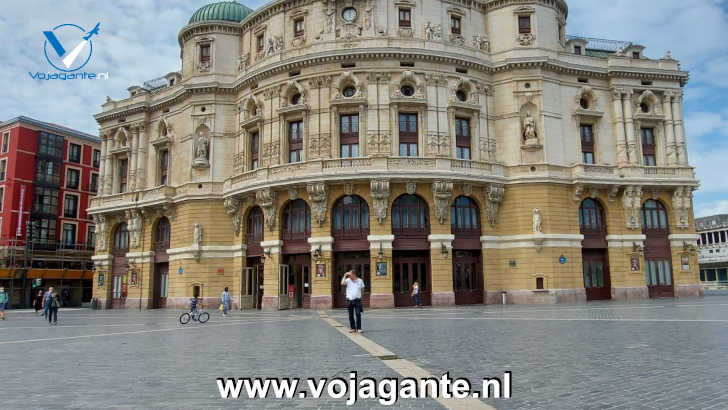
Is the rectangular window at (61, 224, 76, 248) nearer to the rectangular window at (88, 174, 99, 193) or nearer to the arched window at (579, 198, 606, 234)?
the rectangular window at (88, 174, 99, 193)

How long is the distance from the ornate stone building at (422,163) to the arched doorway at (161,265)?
508 millimetres

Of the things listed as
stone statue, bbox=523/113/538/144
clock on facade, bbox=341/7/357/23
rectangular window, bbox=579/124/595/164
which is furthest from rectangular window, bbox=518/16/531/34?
clock on facade, bbox=341/7/357/23

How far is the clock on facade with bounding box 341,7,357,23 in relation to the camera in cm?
4350

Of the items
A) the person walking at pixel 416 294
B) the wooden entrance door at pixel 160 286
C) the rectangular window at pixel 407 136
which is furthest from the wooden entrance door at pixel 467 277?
the wooden entrance door at pixel 160 286

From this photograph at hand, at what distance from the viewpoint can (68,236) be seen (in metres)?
68.1

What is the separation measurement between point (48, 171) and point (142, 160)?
2191cm

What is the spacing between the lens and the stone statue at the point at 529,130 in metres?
42.6

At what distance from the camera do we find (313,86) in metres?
42.4

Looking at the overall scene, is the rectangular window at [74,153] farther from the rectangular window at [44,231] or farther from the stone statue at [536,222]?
the stone statue at [536,222]

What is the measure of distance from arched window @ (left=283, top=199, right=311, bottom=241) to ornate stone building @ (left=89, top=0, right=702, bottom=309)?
0.17 m

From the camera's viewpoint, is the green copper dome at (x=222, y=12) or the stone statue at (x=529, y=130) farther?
the green copper dome at (x=222, y=12)

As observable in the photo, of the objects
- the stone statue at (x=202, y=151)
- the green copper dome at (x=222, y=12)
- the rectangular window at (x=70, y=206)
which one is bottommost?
the rectangular window at (x=70, y=206)

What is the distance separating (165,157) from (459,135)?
91.7 feet

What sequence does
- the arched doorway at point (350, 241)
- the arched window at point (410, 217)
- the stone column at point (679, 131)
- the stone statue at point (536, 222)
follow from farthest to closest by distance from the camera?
the stone column at point (679, 131) → the stone statue at point (536, 222) → the arched window at point (410, 217) → the arched doorway at point (350, 241)
